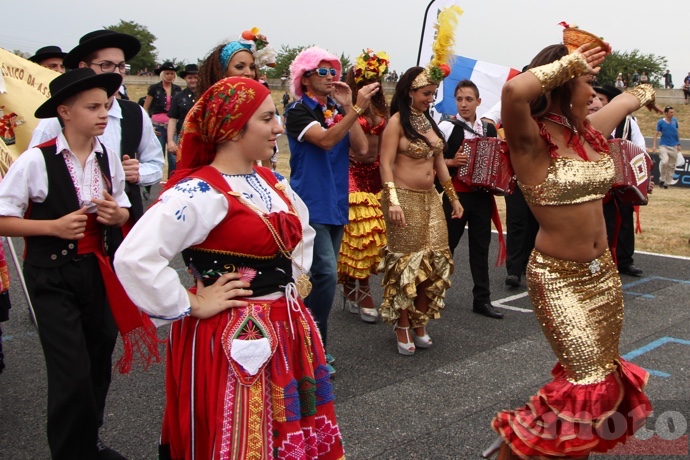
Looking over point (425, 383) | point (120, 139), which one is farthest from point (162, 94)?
point (425, 383)

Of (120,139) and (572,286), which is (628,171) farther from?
(120,139)

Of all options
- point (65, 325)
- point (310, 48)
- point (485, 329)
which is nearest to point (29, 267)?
point (65, 325)

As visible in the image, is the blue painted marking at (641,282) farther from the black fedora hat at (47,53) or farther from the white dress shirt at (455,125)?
the black fedora hat at (47,53)

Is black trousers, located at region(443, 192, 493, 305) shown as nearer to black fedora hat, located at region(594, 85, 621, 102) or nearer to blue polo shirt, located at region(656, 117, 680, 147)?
black fedora hat, located at region(594, 85, 621, 102)

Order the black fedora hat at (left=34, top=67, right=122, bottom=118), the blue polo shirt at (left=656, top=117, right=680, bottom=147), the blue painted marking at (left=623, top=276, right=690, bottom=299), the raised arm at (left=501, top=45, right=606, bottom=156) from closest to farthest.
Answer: the raised arm at (left=501, top=45, right=606, bottom=156), the black fedora hat at (left=34, top=67, right=122, bottom=118), the blue painted marking at (left=623, top=276, right=690, bottom=299), the blue polo shirt at (left=656, top=117, right=680, bottom=147)

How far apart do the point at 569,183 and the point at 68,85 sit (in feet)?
7.57

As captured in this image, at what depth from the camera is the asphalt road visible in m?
3.73

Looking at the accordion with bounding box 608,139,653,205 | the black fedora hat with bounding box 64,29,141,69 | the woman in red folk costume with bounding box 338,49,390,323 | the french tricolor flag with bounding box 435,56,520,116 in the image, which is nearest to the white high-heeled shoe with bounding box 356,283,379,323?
the woman in red folk costume with bounding box 338,49,390,323

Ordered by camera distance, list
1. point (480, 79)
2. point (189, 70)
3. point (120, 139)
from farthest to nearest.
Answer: point (189, 70)
point (480, 79)
point (120, 139)

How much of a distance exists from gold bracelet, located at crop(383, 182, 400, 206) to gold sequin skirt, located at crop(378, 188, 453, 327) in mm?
82

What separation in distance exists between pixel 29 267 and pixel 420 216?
2.90 m

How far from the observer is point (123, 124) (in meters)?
3.93

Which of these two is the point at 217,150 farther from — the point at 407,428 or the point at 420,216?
the point at 420,216

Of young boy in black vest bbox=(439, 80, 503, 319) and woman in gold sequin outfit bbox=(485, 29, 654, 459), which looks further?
young boy in black vest bbox=(439, 80, 503, 319)
